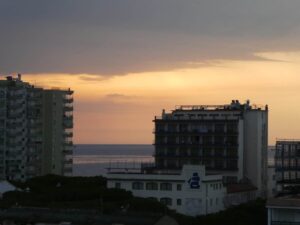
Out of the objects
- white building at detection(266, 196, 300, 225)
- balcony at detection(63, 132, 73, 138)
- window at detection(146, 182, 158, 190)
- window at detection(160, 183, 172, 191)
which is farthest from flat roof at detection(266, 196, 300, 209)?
balcony at detection(63, 132, 73, 138)

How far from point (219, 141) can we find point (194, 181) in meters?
22.2

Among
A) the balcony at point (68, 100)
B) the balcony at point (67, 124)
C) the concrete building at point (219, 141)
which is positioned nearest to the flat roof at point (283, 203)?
the concrete building at point (219, 141)

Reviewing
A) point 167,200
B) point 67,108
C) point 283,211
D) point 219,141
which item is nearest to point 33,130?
point 67,108

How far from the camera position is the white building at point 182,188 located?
263 ft

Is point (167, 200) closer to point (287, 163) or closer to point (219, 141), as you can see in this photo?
point (287, 163)

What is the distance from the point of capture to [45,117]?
131625 millimetres

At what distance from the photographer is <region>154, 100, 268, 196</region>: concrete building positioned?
3996 inches

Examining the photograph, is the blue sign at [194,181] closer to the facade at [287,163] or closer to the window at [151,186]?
the window at [151,186]

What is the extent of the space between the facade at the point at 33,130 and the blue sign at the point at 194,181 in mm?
46125

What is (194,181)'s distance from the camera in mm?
80250

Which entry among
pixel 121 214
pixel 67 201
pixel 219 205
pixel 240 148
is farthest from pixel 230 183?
pixel 121 214

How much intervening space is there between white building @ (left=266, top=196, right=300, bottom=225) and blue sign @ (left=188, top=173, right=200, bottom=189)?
25476 mm

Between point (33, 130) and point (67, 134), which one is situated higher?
point (33, 130)

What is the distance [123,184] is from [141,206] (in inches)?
643
